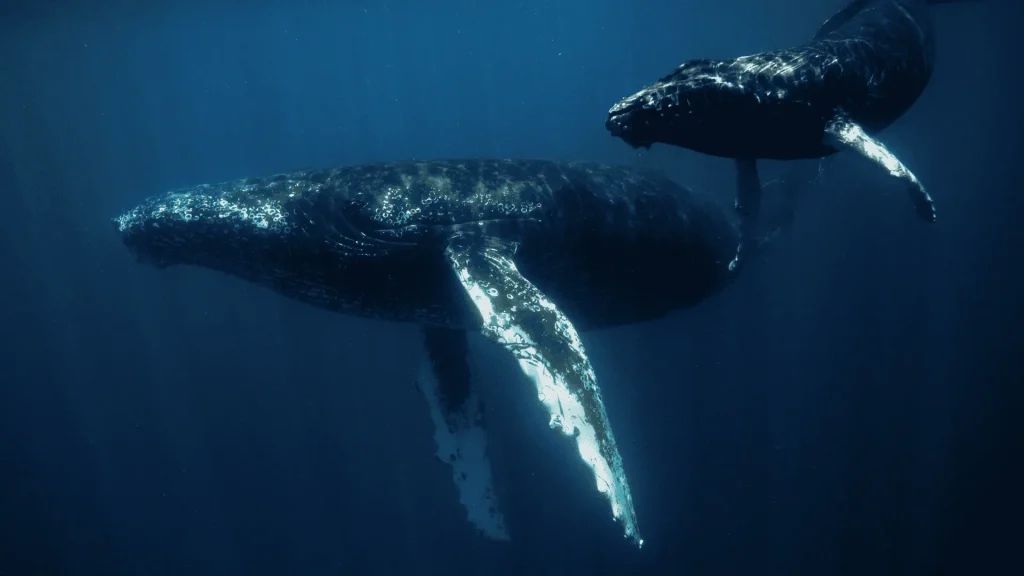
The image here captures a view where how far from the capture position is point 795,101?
21.3ft

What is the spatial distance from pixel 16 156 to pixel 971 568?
95.7 m

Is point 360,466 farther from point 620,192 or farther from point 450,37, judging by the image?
point 450,37

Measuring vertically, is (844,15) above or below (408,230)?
above

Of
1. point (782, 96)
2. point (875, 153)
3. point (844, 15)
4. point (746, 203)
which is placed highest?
point (844, 15)

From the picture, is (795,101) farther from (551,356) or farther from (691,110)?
(551,356)

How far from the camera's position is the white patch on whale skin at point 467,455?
842 centimetres

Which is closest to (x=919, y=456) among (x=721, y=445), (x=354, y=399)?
(x=721, y=445)

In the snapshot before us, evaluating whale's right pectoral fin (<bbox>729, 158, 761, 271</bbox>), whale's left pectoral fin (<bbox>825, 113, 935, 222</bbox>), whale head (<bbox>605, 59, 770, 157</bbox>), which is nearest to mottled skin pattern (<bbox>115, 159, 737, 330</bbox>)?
whale head (<bbox>605, 59, 770, 157</bbox>)

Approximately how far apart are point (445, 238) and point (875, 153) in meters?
4.61

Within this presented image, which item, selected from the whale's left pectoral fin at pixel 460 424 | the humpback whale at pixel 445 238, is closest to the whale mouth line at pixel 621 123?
the humpback whale at pixel 445 238

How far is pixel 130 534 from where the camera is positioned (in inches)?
703

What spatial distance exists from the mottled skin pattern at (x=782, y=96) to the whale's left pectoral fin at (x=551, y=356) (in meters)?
1.89

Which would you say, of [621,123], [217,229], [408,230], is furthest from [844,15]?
[217,229]

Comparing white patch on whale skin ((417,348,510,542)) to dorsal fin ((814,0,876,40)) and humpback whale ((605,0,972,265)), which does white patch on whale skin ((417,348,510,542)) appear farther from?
dorsal fin ((814,0,876,40))
